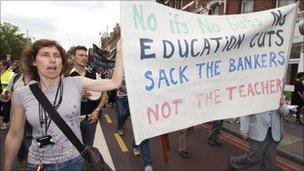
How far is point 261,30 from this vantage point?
170 inches

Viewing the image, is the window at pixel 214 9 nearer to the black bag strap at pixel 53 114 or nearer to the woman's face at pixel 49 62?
the woman's face at pixel 49 62

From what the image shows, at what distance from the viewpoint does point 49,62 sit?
3.13 m

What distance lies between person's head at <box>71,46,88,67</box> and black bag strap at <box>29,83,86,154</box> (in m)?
2.72

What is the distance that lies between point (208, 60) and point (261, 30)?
2.71ft

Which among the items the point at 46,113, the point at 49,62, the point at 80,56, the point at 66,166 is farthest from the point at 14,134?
the point at 80,56

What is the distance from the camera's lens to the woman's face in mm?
3105

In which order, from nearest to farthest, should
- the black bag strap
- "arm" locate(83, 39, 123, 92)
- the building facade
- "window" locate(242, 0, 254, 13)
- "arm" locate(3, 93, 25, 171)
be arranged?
1. the black bag strap
2. "arm" locate(3, 93, 25, 171)
3. "arm" locate(83, 39, 123, 92)
4. the building facade
5. "window" locate(242, 0, 254, 13)

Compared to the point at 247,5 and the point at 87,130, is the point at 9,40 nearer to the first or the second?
the point at 247,5

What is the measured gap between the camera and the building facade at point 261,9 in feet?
55.7

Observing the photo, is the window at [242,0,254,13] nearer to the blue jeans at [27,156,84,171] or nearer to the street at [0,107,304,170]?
the street at [0,107,304,170]

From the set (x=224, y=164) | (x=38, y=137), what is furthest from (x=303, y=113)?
(x=38, y=137)

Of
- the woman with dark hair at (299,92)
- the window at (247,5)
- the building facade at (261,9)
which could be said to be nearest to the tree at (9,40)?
the building facade at (261,9)

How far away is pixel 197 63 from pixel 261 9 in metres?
17.0

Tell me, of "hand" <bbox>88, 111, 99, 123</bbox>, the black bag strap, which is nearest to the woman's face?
the black bag strap
